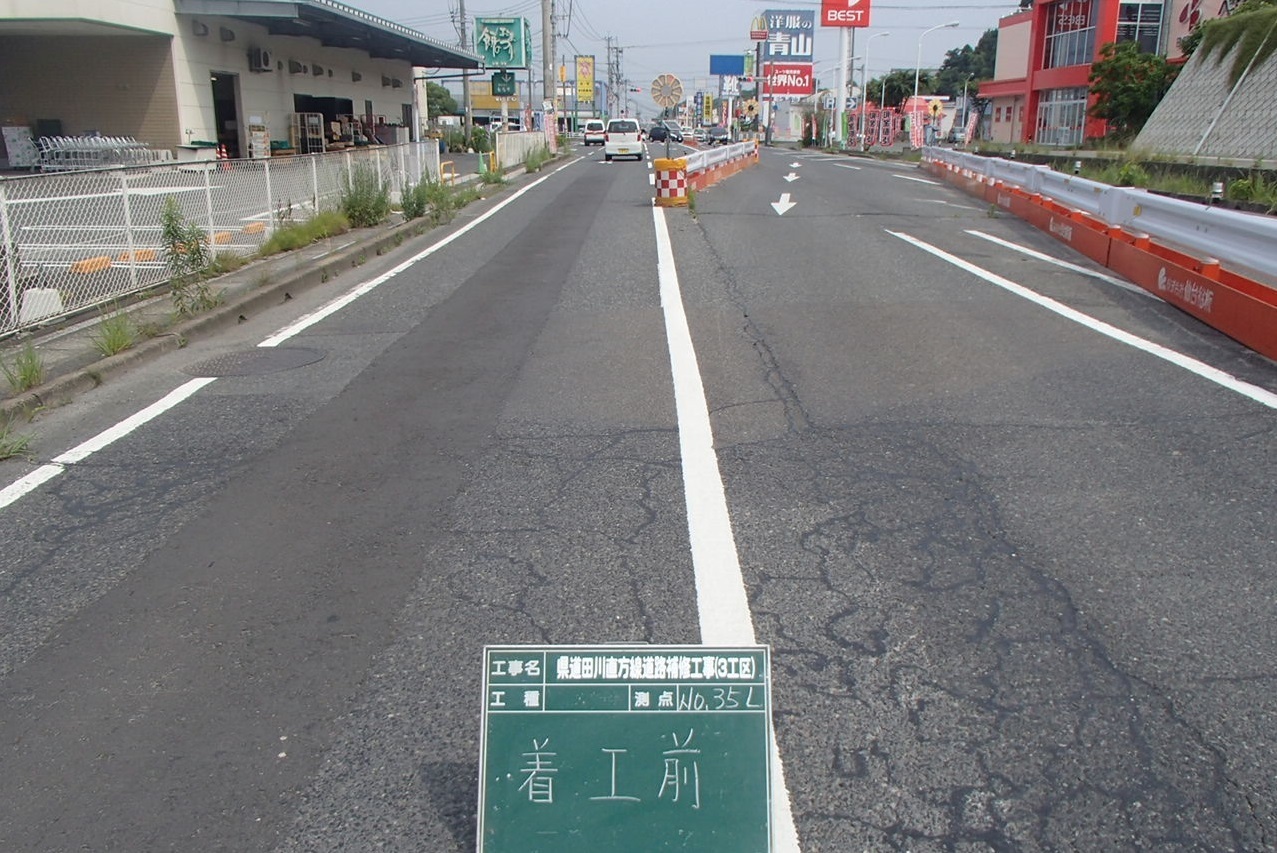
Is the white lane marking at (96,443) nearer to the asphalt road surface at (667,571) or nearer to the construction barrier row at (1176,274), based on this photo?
the asphalt road surface at (667,571)

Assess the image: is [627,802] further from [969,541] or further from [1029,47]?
[1029,47]

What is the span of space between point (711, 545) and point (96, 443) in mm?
4162

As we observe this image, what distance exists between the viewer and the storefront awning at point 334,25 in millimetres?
26328

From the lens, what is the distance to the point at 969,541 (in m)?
4.82

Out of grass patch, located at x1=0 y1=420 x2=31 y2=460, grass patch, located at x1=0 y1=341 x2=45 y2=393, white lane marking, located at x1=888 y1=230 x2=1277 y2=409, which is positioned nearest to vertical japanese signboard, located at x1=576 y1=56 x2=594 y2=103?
white lane marking, located at x1=888 y1=230 x2=1277 y2=409

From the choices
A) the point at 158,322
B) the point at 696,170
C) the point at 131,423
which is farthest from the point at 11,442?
the point at 696,170

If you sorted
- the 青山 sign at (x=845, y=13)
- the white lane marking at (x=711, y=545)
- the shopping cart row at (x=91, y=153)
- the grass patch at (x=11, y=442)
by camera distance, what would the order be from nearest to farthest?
the white lane marking at (x=711, y=545) < the grass patch at (x=11, y=442) < the shopping cart row at (x=91, y=153) < the 青山 sign at (x=845, y=13)

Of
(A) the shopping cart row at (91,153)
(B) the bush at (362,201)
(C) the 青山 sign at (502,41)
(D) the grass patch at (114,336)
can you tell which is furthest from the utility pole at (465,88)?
(D) the grass patch at (114,336)

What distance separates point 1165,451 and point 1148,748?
318 centimetres

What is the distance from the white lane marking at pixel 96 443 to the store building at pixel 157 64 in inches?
767

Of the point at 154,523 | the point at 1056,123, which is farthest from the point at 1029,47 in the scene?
the point at 154,523

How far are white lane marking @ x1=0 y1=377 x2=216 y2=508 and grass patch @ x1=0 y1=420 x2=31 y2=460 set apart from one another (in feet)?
0.96

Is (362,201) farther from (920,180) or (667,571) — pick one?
(920,180)

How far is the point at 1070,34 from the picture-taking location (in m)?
54.6
